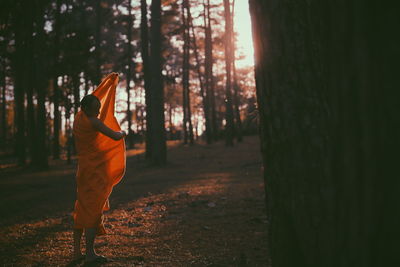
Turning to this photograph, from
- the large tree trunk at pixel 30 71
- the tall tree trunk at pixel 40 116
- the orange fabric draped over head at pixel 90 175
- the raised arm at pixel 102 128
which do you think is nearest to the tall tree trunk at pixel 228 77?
the tall tree trunk at pixel 40 116

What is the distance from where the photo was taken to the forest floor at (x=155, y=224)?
4500 mm

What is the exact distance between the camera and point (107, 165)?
4.46m

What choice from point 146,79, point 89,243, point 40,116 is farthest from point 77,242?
point 146,79

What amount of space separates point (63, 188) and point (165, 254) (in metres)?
8.29

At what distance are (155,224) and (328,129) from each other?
4657 mm

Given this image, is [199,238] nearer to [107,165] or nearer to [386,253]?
[107,165]

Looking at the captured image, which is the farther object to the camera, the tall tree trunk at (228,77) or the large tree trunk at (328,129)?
the tall tree trunk at (228,77)

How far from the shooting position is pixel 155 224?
630 centimetres

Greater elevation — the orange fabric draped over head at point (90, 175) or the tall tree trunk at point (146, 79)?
the tall tree trunk at point (146, 79)

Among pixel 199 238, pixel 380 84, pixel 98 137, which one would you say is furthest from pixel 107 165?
pixel 380 84

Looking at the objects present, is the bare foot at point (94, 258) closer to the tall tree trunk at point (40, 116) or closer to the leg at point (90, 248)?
the leg at point (90, 248)

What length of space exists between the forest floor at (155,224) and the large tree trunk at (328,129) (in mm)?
1944

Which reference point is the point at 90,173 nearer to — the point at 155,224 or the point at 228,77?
the point at 155,224

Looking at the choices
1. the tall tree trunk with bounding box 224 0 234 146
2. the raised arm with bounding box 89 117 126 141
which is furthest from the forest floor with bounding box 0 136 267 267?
the tall tree trunk with bounding box 224 0 234 146
